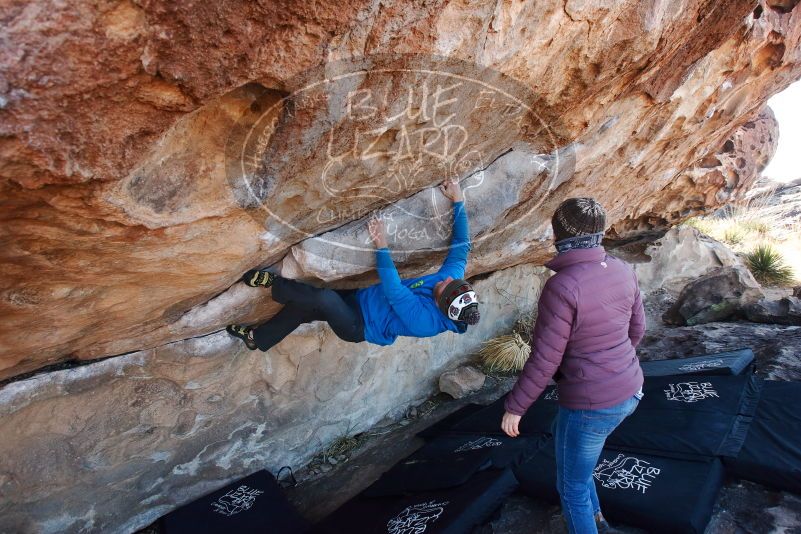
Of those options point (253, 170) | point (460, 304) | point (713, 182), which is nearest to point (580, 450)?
point (460, 304)

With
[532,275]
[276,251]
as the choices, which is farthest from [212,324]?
[532,275]

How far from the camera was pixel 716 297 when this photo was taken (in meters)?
5.64

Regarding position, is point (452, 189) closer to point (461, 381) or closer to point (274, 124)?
point (274, 124)

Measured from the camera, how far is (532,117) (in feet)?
8.54

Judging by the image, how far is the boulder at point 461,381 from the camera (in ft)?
15.5

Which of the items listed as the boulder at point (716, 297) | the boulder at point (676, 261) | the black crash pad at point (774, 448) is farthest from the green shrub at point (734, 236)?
the black crash pad at point (774, 448)

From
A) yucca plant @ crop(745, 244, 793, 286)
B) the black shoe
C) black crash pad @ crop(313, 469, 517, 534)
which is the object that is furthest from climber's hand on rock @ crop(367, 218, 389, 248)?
yucca plant @ crop(745, 244, 793, 286)

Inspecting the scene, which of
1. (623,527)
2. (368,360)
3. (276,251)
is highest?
(276,251)

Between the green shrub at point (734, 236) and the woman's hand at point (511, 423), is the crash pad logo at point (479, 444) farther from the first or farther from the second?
the green shrub at point (734, 236)

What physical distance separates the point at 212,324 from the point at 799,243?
953cm

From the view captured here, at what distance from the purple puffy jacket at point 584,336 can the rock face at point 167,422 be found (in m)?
2.00

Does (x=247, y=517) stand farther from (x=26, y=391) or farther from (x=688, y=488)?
(x=688, y=488)

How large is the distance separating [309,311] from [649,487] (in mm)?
2159

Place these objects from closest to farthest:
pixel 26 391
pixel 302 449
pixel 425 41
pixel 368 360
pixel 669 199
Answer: pixel 425 41, pixel 26 391, pixel 302 449, pixel 368 360, pixel 669 199
